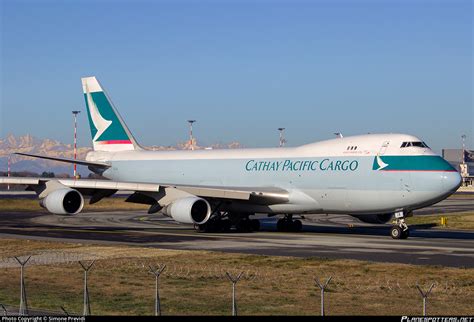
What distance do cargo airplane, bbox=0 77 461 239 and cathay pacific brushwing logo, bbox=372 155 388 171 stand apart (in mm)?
52

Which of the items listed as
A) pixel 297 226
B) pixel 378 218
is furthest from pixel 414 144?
pixel 297 226

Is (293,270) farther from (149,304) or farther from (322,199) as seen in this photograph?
(322,199)

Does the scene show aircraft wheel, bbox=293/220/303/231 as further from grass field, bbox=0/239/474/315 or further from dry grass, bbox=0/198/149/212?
dry grass, bbox=0/198/149/212

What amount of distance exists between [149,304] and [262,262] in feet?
33.1

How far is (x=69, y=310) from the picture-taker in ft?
68.7

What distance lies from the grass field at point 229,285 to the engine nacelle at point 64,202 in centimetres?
1300

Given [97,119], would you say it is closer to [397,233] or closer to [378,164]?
[378,164]

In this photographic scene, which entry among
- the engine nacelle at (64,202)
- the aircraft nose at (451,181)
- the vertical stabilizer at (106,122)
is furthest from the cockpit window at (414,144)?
the vertical stabilizer at (106,122)

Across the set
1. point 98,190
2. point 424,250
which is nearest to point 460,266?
point 424,250

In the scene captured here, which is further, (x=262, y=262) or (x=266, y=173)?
(x=266, y=173)

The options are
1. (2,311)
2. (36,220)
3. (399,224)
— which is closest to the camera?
(2,311)

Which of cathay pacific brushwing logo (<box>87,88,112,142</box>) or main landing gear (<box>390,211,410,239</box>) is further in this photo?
cathay pacific brushwing logo (<box>87,88,112,142</box>)

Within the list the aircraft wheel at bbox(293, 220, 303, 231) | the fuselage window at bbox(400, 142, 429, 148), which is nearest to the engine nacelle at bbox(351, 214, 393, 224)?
the aircraft wheel at bbox(293, 220, 303, 231)

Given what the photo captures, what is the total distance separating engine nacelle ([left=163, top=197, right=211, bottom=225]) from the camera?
44781 millimetres
